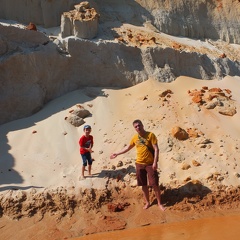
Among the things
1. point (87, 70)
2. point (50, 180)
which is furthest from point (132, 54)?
point (50, 180)

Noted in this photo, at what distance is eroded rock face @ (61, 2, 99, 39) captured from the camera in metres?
9.48

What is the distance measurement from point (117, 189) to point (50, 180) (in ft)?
3.79

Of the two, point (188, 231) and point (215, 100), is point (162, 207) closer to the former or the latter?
point (188, 231)

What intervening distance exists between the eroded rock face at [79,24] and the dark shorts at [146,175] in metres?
4.89

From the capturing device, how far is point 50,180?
6336 millimetres

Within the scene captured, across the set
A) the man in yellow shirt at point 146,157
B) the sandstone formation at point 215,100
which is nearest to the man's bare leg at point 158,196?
the man in yellow shirt at point 146,157

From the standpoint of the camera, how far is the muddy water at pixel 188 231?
4852mm

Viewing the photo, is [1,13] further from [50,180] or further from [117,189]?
[117,189]

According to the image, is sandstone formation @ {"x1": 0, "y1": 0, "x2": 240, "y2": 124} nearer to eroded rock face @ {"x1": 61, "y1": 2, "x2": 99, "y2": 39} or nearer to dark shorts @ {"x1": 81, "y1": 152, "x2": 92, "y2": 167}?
eroded rock face @ {"x1": 61, "y1": 2, "x2": 99, "y2": 39}

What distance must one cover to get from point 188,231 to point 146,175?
1.10 metres

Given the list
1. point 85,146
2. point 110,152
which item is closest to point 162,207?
point 85,146

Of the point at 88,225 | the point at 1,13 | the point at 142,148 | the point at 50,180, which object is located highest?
the point at 1,13

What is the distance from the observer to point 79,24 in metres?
9.48

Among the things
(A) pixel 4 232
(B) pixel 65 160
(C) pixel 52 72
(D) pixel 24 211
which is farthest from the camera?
(C) pixel 52 72
